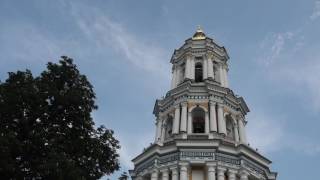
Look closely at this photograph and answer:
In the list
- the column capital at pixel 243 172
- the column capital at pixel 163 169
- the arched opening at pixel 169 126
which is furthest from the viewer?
the arched opening at pixel 169 126

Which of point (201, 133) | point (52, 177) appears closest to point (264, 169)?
point (201, 133)

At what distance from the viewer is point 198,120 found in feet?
99.1

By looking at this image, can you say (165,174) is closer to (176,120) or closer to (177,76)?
(176,120)

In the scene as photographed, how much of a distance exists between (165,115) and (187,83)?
2241 mm

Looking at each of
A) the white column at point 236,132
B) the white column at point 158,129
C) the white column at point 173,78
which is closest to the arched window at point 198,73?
the white column at point 173,78

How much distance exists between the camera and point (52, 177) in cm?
1275

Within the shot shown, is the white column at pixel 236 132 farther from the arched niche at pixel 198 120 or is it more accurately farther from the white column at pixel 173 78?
the white column at pixel 173 78

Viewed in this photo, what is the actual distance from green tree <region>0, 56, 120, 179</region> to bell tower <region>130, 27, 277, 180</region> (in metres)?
11.8

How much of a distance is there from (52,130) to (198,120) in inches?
673

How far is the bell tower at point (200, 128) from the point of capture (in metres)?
26.4

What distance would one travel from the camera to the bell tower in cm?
2638

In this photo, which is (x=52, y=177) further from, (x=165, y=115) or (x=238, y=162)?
(x=165, y=115)

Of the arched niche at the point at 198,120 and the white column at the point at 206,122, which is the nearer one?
the white column at the point at 206,122

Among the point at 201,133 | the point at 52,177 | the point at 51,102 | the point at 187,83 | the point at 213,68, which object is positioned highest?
the point at 213,68
